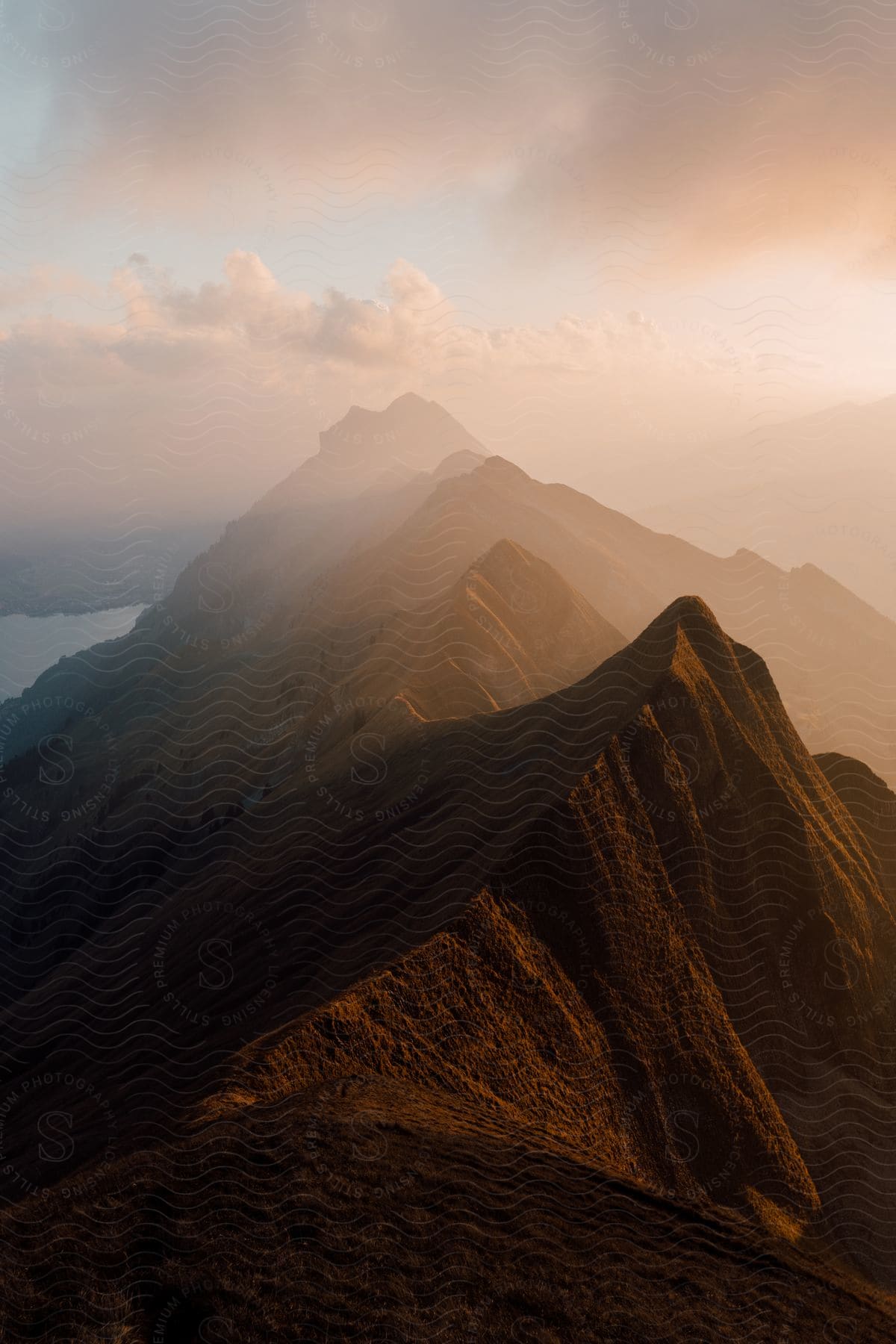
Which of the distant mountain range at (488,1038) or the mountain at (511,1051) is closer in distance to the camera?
the distant mountain range at (488,1038)

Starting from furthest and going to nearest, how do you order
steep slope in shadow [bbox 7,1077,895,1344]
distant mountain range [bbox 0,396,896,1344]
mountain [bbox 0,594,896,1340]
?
mountain [bbox 0,594,896,1340] → distant mountain range [bbox 0,396,896,1344] → steep slope in shadow [bbox 7,1077,895,1344]

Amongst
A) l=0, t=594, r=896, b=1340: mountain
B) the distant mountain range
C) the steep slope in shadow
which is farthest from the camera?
l=0, t=594, r=896, b=1340: mountain

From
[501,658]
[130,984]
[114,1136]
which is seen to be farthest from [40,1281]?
[501,658]

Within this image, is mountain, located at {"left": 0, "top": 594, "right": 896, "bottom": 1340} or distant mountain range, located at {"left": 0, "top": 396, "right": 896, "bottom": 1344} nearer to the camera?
distant mountain range, located at {"left": 0, "top": 396, "right": 896, "bottom": 1344}

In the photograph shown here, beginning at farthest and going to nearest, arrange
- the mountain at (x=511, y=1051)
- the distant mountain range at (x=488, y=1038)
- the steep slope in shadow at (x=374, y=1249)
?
the mountain at (x=511, y=1051), the distant mountain range at (x=488, y=1038), the steep slope in shadow at (x=374, y=1249)

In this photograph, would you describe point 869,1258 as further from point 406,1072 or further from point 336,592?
point 336,592

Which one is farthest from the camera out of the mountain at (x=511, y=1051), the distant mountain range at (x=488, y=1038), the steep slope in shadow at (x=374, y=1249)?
the mountain at (x=511, y=1051)

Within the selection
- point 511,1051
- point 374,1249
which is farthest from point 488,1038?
point 374,1249
